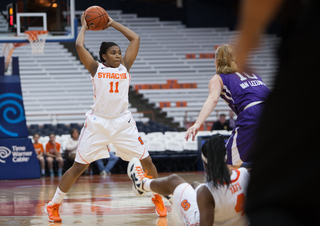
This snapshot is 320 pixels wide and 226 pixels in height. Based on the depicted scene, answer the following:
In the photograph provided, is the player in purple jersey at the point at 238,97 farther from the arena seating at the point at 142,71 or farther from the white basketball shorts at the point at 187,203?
the arena seating at the point at 142,71

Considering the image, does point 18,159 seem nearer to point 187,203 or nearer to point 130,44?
point 130,44

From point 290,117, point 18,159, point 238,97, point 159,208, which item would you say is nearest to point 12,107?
point 18,159

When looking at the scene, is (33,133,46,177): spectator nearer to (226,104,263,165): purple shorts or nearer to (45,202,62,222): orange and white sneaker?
(45,202,62,222): orange and white sneaker

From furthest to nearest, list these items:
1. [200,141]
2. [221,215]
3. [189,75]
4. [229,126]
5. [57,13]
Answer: [189,75], [229,126], [200,141], [57,13], [221,215]

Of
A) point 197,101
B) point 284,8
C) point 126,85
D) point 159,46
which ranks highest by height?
point 284,8

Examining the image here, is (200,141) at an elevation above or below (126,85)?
below

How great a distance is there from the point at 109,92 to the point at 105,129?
0.42m

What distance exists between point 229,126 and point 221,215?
1122cm

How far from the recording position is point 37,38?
419 inches

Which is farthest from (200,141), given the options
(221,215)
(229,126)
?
(221,215)

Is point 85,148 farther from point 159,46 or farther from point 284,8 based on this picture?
point 159,46

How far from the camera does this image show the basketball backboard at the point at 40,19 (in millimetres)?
10766

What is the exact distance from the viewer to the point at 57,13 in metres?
11.3

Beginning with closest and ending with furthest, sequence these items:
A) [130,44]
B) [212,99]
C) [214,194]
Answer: [214,194], [212,99], [130,44]
